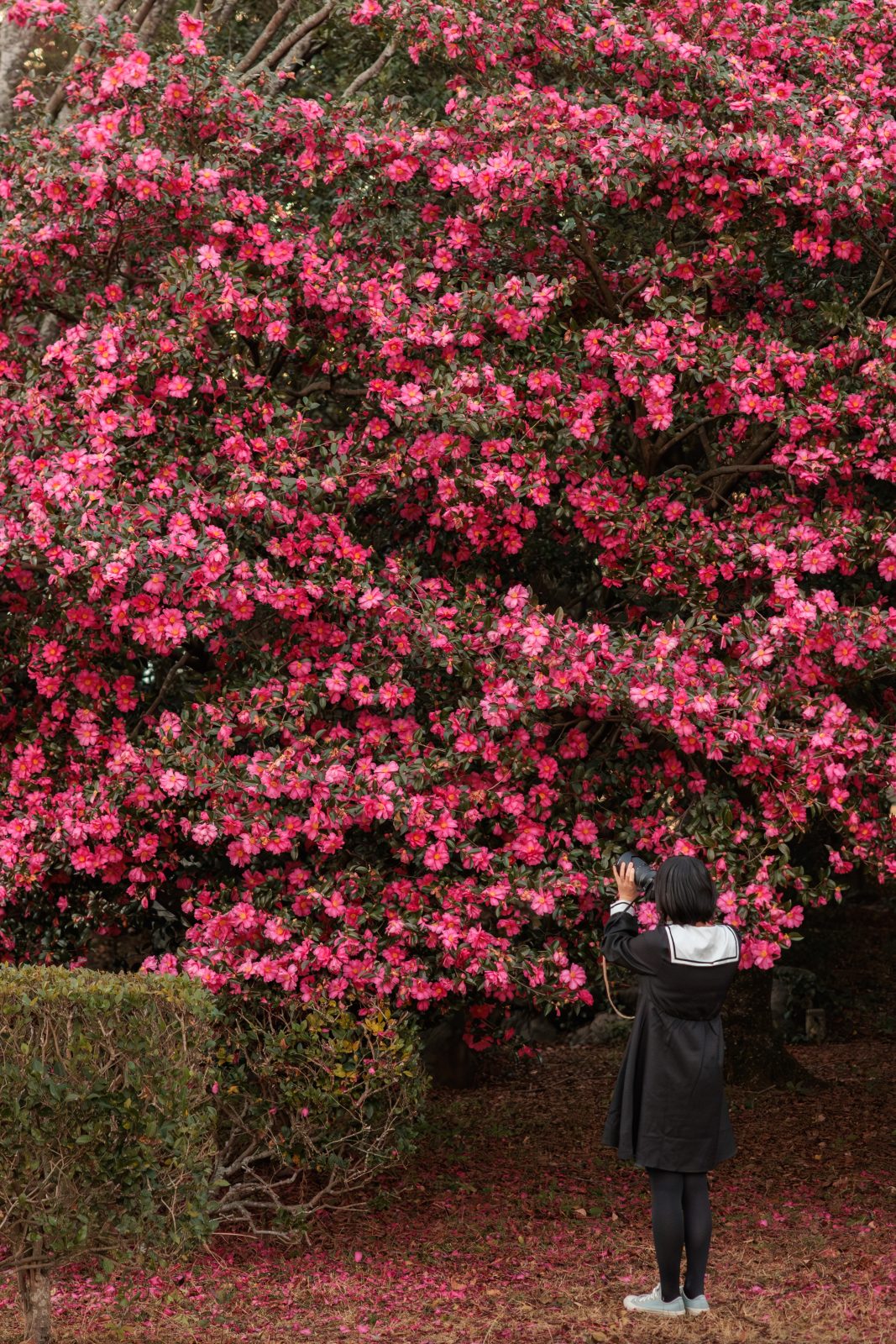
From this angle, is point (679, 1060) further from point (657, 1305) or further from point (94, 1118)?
point (94, 1118)

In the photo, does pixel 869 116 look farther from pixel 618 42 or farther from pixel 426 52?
pixel 426 52

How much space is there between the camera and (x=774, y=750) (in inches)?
226

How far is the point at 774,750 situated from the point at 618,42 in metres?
3.16

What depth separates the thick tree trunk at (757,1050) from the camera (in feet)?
30.2

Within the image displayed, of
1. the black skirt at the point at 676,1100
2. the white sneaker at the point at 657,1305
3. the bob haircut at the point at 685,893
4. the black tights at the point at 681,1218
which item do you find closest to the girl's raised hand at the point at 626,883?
the bob haircut at the point at 685,893

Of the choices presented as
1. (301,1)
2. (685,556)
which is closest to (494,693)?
(685,556)

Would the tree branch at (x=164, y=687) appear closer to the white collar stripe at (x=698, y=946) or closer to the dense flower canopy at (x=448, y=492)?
the dense flower canopy at (x=448, y=492)

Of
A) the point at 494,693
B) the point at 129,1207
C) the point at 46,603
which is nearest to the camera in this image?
the point at 129,1207

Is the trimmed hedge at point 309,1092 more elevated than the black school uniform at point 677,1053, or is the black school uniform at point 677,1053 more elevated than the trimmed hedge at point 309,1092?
the black school uniform at point 677,1053

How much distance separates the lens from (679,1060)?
4629 millimetres

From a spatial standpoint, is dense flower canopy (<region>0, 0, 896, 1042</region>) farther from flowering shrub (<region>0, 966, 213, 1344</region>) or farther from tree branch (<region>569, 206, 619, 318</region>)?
flowering shrub (<region>0, 966, 213, 1344</region>)

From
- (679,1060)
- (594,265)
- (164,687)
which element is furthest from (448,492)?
(679,1060)

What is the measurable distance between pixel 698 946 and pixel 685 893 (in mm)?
170

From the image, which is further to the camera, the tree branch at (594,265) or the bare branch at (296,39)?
the bare branch at (296,39)
